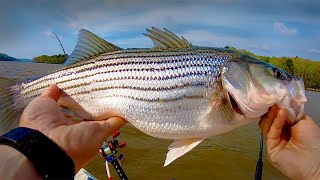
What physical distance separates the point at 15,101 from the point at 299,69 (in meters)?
37.3

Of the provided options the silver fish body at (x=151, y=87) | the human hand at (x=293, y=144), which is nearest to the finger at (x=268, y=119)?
the human hand at (x=293, y=144)

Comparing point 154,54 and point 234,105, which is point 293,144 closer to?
point 234,105

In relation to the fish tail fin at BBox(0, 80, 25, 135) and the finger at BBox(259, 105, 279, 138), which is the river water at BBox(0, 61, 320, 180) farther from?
the finger at BBox(259, 105, 279, 138)

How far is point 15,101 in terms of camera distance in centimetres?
334

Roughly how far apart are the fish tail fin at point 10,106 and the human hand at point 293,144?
240 centimetres

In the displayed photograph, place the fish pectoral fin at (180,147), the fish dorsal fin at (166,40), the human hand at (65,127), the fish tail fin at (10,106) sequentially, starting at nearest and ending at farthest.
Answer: the human hand at (65,127) → the fish pectoral fin at (180,147) → the fish dorsal fin at (166,40) → the fish tail fin at (10,106)

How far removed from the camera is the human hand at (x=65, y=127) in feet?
8.31

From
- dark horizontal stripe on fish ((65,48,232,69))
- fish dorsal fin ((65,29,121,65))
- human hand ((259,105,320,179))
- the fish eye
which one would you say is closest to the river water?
fish dorsal fin ((65,29,121,65))

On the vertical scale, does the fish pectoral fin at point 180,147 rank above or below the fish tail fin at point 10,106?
below

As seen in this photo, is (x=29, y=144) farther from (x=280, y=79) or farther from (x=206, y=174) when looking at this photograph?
(x=206, y=174)

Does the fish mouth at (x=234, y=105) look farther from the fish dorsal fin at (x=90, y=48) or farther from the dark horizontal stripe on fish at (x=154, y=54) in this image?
the fish dorsal fin at (x=90, y=48)

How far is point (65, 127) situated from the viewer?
2.65 metres

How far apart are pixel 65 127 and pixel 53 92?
0.54 metres

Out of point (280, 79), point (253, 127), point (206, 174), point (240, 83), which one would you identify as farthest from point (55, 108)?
point (253, 127)
